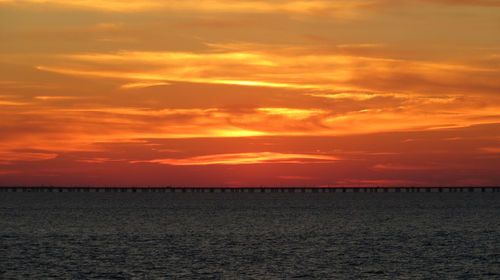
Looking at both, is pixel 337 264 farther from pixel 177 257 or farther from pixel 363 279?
pixel 177 257

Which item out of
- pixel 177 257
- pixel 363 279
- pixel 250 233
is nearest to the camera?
pixel 363 279

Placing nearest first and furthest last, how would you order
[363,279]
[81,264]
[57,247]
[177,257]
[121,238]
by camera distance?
[363,279]
[81,264]
[177,257]
[57,247]
[121,238]

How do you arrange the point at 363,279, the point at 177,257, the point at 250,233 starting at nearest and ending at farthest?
the point at 363,279, the point at 177,257, the point at 250,233

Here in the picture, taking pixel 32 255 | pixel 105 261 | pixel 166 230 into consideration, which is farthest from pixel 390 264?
pixel 166 230

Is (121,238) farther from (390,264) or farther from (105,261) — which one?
(390,264)

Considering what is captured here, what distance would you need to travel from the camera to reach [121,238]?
329 feet

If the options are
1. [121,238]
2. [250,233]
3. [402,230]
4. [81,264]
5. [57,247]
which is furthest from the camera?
[402,230]

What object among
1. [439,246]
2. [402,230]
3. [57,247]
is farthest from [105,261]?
[402,230]

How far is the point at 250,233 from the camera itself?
107688 mm

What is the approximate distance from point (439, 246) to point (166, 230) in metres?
44.7

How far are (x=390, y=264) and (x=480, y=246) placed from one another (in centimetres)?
2152

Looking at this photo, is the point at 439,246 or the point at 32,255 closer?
the point at 32,255

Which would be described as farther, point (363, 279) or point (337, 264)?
point (337, 264)

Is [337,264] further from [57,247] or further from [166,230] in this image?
[166,230]
